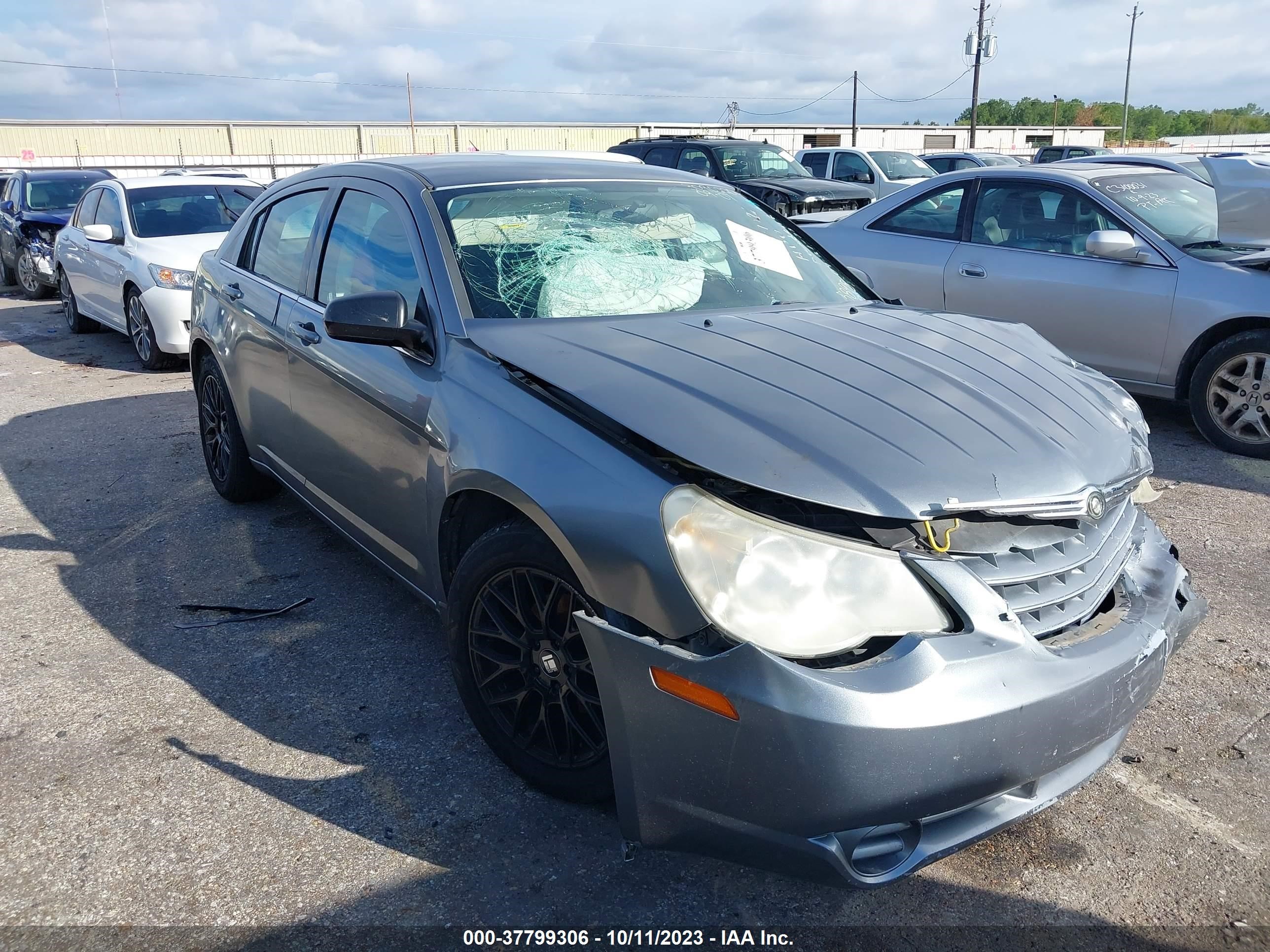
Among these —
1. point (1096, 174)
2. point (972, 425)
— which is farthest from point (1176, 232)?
point (972, 425)

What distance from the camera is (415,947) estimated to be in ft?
7.37

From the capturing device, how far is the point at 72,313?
11047 mm

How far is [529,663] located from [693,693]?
73cm

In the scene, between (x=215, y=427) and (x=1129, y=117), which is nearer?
(x=215, y=427)

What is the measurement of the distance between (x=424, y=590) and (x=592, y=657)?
1100mm

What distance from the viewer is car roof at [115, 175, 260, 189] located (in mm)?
9891

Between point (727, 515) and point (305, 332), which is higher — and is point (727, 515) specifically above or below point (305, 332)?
below

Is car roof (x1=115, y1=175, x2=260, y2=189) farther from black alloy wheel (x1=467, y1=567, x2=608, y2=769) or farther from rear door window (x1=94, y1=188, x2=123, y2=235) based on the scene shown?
black alloy wheel (x1=467, y1=567, x2=608, y2=769)

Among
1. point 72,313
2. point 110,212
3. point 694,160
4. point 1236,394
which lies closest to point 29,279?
point 72,313

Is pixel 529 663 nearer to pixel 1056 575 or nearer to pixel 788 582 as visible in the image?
pixel 788 582

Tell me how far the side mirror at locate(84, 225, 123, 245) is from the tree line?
78953 millimetres

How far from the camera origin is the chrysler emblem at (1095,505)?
2.35 meters

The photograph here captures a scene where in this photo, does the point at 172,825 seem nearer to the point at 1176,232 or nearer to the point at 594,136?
the point at 1176,232

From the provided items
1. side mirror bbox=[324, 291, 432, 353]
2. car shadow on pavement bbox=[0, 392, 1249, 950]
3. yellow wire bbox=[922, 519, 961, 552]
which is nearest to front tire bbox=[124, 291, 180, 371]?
car shadow on pavement bbox=[0, 392, 1249, 950]
